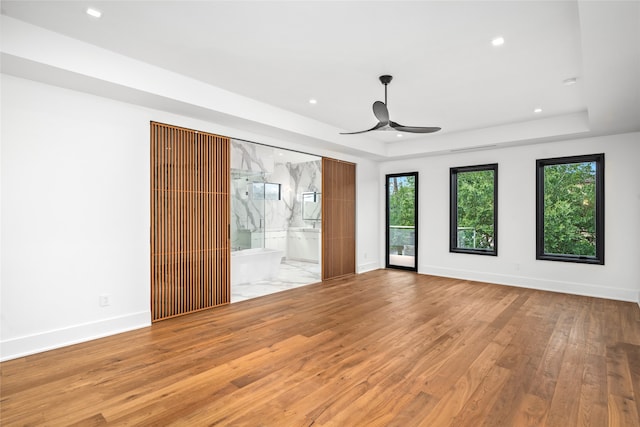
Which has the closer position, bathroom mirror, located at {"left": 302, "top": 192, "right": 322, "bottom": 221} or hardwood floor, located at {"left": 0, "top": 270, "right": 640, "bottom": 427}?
hardwood floor, located at {"left": 0, "top": 270, "right": 640, "bottom": 427}

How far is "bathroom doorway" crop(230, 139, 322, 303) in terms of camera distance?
6.14 meters

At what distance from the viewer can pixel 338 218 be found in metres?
6.91

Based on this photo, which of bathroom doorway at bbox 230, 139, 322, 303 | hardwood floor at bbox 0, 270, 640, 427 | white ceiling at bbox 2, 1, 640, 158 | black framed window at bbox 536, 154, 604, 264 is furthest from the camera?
bathroom doorway at bbox 230, 139, 322, 303

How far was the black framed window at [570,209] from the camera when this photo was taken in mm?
5367

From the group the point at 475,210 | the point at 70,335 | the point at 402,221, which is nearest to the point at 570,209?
the point at 475,210

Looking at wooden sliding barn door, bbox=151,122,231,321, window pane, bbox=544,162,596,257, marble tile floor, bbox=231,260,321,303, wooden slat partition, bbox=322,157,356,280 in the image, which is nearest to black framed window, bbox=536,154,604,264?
window pane, bbox=544,162,596,257

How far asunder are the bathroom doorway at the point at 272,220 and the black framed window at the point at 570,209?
430cm

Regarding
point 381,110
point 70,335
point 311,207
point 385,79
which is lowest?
point 70,335

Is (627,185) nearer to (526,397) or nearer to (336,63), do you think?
(526,397)

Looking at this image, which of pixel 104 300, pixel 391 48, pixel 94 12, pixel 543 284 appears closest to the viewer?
pixel 94 12

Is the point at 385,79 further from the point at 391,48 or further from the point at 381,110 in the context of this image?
the point at 391,48

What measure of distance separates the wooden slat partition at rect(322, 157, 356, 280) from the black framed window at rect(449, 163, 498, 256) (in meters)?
2.07

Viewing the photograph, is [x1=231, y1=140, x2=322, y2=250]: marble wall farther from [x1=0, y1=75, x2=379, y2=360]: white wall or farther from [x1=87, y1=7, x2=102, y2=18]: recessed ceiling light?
[x1=87, y1=7, x2=102, y2=18]: recessed ceiling light

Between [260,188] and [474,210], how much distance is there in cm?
484
